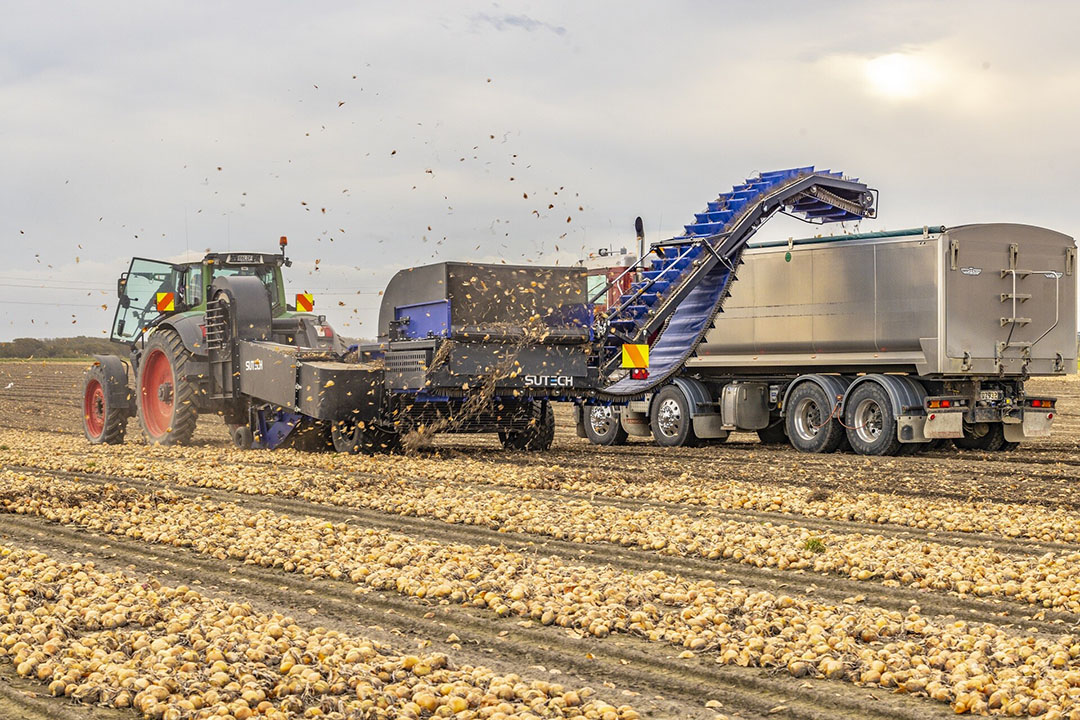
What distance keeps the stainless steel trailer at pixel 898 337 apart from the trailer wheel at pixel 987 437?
0.08 ft

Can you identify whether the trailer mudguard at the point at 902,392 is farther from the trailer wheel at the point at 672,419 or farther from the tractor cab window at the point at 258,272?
the tractor cab window at the point at 258,272

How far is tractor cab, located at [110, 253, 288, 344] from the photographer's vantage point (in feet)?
55.8

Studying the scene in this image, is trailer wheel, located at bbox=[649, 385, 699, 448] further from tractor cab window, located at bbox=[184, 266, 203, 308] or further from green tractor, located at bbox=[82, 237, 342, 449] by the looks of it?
tractor cab window, located at bbox=[184, 266, 203, 308]

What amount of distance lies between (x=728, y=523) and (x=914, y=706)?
4.36m

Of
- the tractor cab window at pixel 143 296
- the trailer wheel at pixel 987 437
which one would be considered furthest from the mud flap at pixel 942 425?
the tractor cab window at pixel 143 296

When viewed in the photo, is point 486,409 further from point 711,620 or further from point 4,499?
point 711,620

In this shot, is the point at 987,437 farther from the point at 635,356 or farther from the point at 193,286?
the point at 193,286

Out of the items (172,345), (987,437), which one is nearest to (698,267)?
(987,437)

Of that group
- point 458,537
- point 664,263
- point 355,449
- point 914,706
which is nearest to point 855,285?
point 664,263

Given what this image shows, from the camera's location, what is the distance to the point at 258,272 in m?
17.5

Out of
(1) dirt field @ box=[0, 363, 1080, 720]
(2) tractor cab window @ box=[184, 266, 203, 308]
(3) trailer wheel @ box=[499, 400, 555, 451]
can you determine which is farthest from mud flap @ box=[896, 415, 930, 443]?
(2) tractor cab window @ box=[184, 266, 203, 308]

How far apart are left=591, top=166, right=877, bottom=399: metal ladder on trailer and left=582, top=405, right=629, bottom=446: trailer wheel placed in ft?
7.79

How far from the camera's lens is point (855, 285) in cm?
1602

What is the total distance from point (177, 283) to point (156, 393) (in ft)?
5.32
